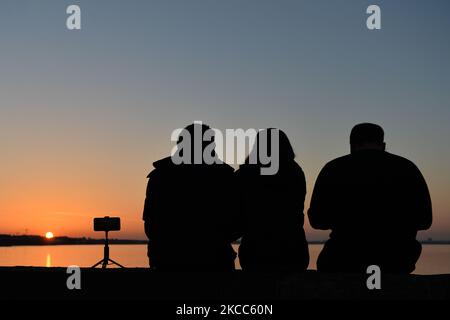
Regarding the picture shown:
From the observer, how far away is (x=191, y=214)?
4359 mm

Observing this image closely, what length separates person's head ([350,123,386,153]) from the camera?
3.85m

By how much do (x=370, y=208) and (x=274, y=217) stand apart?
1064 millimetres

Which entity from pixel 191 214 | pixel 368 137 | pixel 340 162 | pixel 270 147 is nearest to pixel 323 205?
pixel 340 162

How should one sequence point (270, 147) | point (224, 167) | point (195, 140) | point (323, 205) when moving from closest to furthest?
point (323, 205) < point (195, 140) < point (224, 167) < point (270, 147)

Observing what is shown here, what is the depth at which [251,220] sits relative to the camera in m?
4.71

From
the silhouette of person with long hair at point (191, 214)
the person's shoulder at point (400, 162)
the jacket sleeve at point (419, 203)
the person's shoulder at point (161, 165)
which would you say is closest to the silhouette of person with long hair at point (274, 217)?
the silhouette of person with long hair at point (191, 214)

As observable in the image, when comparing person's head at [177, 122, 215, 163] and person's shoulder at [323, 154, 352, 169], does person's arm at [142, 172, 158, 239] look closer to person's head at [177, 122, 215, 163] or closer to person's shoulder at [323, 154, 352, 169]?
person's head at [177, 122, 215, 163]

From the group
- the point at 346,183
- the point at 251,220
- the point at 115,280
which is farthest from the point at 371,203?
the point at 115,280

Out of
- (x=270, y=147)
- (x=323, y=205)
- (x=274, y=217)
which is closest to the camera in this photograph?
(x=323, y=205)

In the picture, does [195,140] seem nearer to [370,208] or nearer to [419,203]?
[370,208]

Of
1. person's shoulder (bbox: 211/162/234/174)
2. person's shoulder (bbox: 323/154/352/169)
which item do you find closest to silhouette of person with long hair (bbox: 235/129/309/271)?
person's shoulder (bbox: 211/162/234/174)
